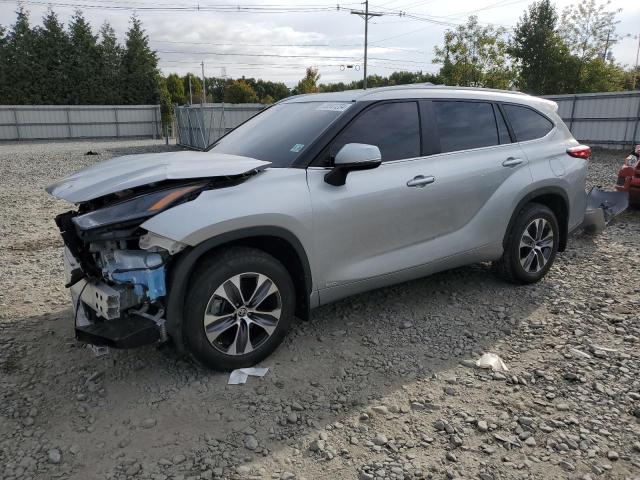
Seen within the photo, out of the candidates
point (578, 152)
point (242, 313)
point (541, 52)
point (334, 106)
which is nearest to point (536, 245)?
point (578, 152)

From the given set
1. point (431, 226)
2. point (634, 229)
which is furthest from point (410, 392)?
point (634, 229)

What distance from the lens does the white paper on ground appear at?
3.08 m

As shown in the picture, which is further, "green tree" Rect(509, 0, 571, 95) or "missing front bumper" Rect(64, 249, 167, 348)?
"green tree" Rect(509, 0, 571, 95)

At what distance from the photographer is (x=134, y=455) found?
2.50m

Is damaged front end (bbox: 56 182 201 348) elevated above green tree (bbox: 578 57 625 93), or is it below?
below

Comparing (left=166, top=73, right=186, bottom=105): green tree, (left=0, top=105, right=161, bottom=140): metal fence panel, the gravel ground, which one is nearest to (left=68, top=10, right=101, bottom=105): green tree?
(left=0, top=105, right=161, bottom=140): metal fence panel

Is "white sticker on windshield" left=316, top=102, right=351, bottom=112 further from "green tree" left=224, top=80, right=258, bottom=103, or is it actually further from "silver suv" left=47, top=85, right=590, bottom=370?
"green tree" left=224, top=80, right=258, bottom=103

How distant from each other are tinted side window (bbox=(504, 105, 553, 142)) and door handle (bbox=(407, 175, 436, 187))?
1.27m

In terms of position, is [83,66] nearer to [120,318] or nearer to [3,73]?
[3,73]

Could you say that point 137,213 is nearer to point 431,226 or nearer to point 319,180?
point 319,180

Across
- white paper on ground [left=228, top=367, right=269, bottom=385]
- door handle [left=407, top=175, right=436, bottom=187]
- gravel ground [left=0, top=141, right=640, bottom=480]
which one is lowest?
gravel ground [left=0, top=141, right=640, bottom=480]

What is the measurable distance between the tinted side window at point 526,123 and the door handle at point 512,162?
0.24 metres

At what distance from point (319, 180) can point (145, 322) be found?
1.38m

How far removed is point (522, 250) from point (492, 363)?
→ 154cm
